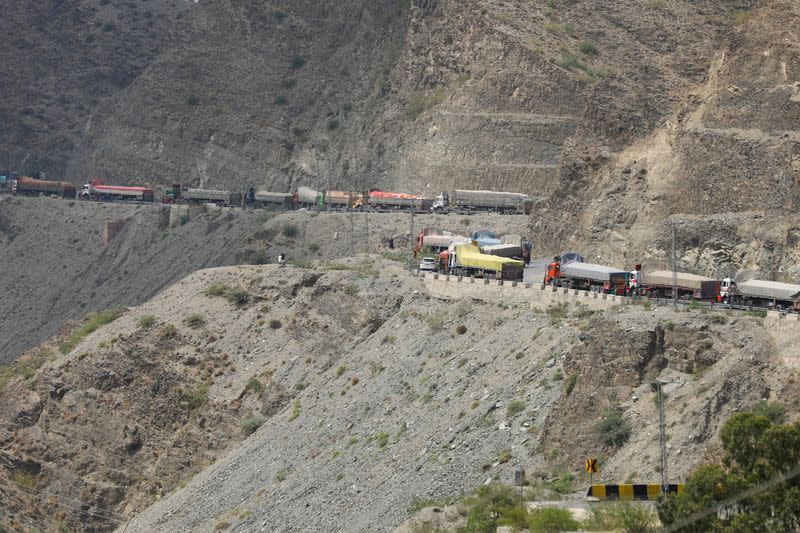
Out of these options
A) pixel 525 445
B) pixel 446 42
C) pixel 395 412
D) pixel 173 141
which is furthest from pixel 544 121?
pixel 525 445

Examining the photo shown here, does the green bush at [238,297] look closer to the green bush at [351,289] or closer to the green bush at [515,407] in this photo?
the green bush at [351,289]

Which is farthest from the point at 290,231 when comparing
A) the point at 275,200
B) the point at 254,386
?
the point at 254,386

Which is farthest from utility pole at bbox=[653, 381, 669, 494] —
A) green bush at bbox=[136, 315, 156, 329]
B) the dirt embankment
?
the dirt embankment

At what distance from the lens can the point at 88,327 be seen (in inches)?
3246

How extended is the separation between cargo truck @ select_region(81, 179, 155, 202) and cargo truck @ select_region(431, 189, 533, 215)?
2442 centimetres

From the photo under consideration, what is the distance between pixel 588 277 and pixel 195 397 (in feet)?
57.3

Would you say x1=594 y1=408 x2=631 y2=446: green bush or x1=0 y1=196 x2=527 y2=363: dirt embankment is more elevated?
x1=594 y1=408 x2=631 y2=446: green bush

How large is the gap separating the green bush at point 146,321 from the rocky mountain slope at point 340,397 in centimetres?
7

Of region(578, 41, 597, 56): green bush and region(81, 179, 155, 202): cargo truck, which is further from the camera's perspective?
region(81, 179, 155, 202): cargo truck

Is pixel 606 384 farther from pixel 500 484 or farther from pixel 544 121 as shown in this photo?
pixel 544 121

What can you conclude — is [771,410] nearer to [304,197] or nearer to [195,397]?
[195,397]

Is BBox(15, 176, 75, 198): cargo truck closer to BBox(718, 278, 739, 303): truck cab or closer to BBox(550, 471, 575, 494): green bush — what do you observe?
BBox(718, 278, 739, 303): truck cab

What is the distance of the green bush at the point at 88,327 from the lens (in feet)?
265

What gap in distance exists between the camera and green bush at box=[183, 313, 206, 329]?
7681cm
